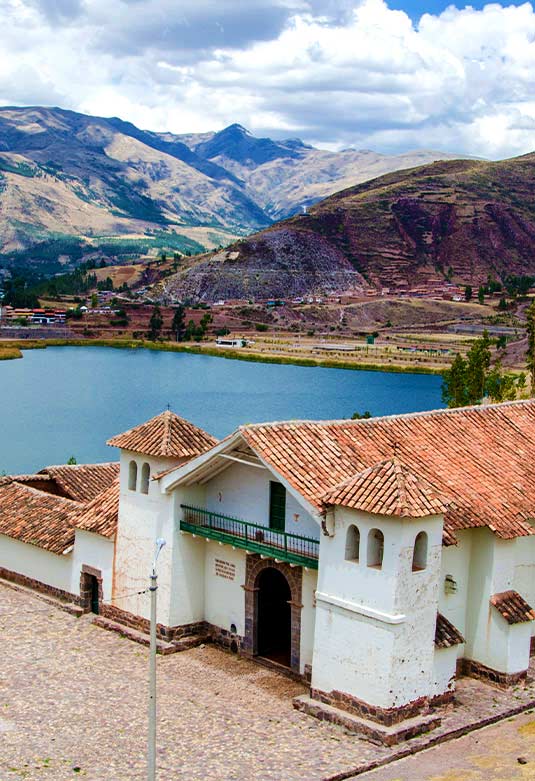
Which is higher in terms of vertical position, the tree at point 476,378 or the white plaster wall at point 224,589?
the tree at point 476,378

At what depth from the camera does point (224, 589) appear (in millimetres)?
22141

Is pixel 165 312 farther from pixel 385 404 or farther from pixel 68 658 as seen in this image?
pixel 68 658

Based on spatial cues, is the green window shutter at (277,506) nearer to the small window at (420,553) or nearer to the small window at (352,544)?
the small window at (352,544)

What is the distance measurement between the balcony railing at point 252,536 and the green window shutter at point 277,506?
0.24m

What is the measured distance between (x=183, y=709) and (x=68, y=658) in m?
3.64

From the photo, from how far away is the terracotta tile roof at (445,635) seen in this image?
18688mm

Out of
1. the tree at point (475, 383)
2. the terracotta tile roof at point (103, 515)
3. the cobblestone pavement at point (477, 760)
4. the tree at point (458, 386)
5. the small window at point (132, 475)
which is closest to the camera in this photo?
the cobblestone pavement at point (477, 760)

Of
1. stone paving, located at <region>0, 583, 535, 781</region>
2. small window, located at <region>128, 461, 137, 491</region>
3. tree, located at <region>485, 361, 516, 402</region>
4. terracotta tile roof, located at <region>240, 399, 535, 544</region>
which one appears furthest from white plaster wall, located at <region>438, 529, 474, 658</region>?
tree, located at <region>485, 361, 516, 402</region>

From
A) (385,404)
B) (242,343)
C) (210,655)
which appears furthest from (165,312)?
(210,655)

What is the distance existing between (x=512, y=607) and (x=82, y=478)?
15.5 meters

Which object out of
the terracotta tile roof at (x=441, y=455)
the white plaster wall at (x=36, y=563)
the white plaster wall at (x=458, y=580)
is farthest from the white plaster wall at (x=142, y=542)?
the white plaster wall at (x=458, y=580)

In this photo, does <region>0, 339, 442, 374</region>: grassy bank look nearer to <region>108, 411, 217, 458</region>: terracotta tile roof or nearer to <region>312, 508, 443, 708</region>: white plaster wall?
<region>108, 411, 217, 458</region>: terracotta tile roof

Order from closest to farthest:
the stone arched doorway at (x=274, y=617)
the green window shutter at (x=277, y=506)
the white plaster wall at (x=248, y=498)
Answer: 1. the white plaster wall at (x=248, y=498)
2. the green window shutter at (x=277, y=506)
3. the stone arched doorway at (x=274, y=617)

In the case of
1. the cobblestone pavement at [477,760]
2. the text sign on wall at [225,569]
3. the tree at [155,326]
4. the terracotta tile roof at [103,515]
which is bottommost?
the tree at [155,326]
